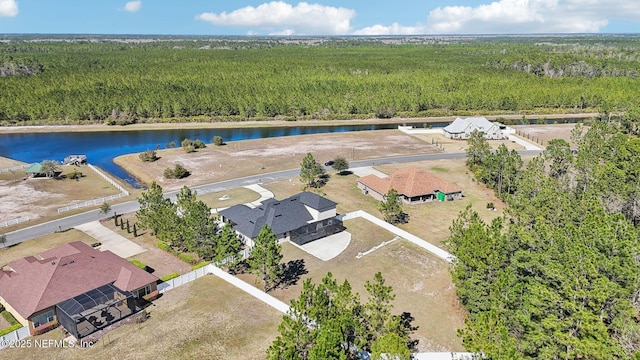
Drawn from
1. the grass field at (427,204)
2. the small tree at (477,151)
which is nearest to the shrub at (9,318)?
the grass field at (427,204)

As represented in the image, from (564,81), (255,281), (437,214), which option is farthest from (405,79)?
(255,281)

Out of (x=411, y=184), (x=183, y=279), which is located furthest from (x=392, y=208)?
(x=183, y=279)

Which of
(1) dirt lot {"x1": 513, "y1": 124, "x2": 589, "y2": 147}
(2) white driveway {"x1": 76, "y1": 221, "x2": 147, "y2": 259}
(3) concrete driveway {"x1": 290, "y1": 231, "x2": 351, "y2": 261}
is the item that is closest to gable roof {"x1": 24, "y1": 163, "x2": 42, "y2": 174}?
(2) white driveway {"x1": 76, "y1": 221, "x2": 147, "y2": 259}

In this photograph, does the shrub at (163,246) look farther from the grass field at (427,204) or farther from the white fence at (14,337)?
the grass field at (427,204)

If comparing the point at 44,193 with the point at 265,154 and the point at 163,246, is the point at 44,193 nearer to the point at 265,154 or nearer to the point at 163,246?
the point at 163,246

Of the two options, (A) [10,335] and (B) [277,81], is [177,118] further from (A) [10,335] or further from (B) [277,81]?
(A) [10,335]

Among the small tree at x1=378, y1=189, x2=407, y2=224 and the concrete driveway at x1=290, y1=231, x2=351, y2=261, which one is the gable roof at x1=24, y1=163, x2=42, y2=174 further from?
the small tree at x1=378, y1=189, x2=407, y2=224
